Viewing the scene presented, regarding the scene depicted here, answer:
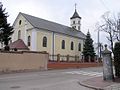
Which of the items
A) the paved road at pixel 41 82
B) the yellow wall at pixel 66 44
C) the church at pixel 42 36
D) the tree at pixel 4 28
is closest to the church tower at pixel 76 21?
the yellow wall at pixel 66 44

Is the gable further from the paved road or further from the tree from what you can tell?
the paved road

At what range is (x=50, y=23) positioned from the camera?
51.2 meters

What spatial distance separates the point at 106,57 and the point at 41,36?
2922 cm

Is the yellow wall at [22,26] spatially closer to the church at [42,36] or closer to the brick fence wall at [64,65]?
A: the church at [42,36]

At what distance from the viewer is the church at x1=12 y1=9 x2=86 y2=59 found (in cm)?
4325

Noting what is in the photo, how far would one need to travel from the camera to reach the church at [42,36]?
43250 mm

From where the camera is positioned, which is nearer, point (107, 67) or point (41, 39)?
point (107, 67)

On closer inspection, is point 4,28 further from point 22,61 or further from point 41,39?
point 41,39

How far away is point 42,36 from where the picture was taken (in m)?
44.6

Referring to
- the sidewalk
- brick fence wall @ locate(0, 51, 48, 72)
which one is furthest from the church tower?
the sidewalk

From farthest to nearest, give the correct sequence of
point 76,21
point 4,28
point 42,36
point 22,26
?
1. point 76,21
2. point 22,26
3. point 42,36
4. point 4,28

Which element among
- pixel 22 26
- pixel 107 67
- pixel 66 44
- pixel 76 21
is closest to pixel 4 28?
pixel 22 26

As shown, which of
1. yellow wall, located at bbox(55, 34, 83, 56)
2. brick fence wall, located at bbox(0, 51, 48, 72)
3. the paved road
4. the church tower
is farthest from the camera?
the church tower

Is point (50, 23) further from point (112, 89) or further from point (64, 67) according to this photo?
point (112, 89)
